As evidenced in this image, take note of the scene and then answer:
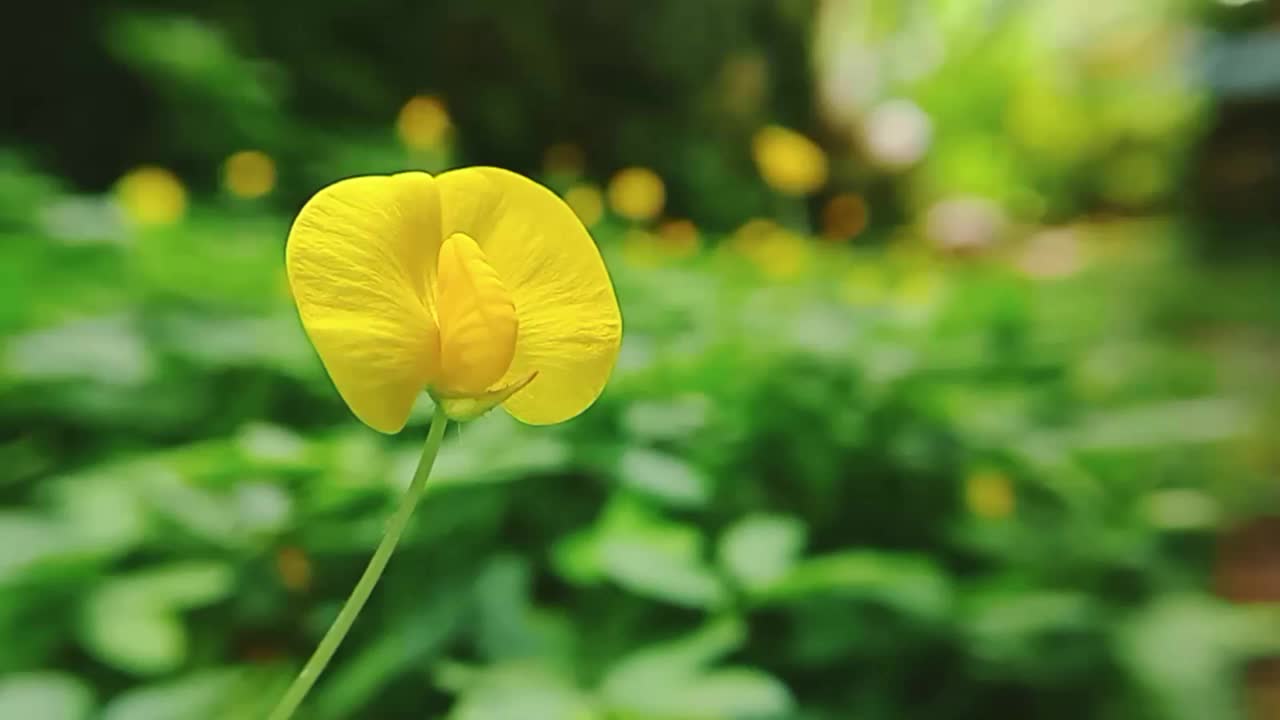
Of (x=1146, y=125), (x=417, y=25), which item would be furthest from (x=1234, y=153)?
(x=417, y=25)

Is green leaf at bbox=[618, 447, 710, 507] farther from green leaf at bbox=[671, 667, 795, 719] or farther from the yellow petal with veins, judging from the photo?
the yellow petal with veins

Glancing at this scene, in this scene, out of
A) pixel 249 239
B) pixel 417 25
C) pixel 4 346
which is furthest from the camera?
pixel 417 25

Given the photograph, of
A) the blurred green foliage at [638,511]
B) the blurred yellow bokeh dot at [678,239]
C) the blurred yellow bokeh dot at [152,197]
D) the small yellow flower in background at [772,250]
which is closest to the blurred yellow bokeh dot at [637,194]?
the blurred yellow bokeh dot at [678,239]

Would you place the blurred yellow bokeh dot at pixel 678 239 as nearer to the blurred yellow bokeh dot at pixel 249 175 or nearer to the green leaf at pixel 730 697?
the blurred yellow bokeh dot at pixel 249 175

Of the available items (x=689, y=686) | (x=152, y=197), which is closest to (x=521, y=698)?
(x=689, y=686)

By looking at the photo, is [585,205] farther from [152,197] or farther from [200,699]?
[200,699]

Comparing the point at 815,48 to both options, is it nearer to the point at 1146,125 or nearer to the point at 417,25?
the point at 417,25
